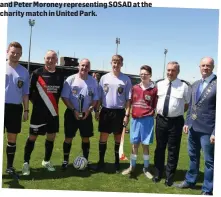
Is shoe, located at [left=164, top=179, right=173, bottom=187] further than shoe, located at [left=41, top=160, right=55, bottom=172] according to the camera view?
No

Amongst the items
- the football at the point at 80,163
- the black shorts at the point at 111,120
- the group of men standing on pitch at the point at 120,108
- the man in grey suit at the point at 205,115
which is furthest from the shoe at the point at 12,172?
the man in grey suit at the point at 205,115

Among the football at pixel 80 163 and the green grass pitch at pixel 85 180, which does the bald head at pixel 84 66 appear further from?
the green grass pitch at pixel 85 180

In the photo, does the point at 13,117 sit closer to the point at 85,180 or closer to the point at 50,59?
the point at 50,59

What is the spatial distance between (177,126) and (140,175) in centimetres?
135

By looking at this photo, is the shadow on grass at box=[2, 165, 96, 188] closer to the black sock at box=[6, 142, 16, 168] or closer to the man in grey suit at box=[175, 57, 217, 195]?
the black sock at box=[6, 142, 16, 168]

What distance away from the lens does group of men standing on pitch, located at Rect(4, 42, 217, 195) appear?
5.11 metres

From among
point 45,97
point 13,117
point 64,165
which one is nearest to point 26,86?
point 45,97

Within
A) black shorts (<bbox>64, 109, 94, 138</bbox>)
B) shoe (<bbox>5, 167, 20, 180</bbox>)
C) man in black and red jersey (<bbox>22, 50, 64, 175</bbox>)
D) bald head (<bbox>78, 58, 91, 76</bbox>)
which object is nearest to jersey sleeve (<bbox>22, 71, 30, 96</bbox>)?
man in black and red jersey (<bbox>22, 50, 64, 175</bbox>)

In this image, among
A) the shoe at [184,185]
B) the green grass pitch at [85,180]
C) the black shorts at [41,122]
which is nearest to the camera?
the green grass pitch at [85,180]

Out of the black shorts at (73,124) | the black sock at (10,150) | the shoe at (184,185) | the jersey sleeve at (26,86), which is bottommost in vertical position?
the shoe at (184,185)

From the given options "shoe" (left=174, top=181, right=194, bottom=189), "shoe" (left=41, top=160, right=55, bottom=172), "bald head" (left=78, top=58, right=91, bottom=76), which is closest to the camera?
"shoe" (left=174, top=181, right=194, bottom=189)

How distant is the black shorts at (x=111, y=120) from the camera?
19.7 feet

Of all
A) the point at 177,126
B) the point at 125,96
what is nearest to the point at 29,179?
the point at 125,96

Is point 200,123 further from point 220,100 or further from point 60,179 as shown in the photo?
point 60,179
